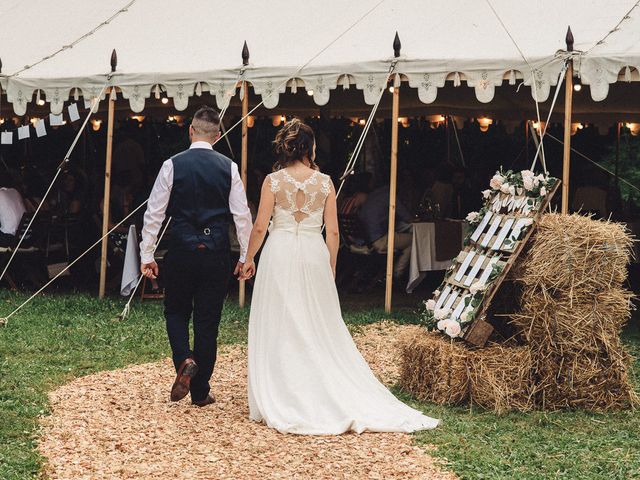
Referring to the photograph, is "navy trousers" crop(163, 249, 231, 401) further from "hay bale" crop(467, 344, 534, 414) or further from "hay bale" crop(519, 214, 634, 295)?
"hay bale" crop(519, 214, 634, 295)

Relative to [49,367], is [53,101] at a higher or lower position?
higher

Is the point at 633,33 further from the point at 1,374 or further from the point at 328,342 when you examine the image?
the point at 1,374

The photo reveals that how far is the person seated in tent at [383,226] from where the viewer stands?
454 inches

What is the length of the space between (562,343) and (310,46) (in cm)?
491

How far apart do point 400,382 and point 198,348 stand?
139 centimetres

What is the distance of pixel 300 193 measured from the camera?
611cm

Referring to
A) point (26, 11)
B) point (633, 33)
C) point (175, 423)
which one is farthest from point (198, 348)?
point (26, 11)

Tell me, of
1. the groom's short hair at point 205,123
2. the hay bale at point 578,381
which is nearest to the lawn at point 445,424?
the hay bale at point 578,381

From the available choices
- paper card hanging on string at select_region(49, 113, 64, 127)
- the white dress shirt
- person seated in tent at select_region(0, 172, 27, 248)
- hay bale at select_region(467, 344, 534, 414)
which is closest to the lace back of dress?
the white dress shirt

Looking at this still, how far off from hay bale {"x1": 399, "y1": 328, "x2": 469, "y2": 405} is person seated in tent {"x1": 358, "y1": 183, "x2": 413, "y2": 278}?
488 cm

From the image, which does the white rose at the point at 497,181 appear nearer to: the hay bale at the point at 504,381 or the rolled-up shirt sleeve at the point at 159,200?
the hay bale at the point at 504,381

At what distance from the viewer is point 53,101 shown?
10383 millimetres

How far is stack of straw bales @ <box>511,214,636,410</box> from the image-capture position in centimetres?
616

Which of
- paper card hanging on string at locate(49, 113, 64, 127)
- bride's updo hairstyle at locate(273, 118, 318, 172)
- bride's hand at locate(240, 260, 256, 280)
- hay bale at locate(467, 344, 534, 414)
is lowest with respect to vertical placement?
hay bale at locate(467, 344, 534, 414)
